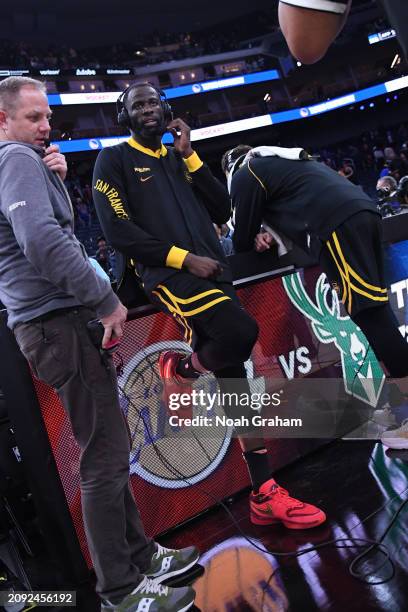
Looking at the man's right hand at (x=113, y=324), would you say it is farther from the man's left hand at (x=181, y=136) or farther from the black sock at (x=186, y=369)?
the man's left hand at (x=181, y=136)

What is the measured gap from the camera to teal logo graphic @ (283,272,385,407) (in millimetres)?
2949

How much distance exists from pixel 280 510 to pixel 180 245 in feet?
3.68

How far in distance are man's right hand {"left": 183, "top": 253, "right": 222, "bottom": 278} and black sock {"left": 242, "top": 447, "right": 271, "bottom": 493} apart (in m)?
0.80

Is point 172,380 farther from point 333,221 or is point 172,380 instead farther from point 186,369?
point 333,221

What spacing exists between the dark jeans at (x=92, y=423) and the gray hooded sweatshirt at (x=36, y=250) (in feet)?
0.24

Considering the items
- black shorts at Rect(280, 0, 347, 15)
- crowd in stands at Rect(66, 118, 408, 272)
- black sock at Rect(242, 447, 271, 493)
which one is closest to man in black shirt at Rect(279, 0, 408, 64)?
black shorts at Rect(280, 0, 347, 15)

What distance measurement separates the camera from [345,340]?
10.00ft

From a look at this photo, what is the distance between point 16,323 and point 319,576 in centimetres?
127

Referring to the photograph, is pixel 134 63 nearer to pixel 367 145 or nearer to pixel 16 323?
pixel 367 145

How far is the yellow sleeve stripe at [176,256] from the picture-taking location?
2.05 meters

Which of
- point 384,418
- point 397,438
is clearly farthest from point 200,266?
point 384,418

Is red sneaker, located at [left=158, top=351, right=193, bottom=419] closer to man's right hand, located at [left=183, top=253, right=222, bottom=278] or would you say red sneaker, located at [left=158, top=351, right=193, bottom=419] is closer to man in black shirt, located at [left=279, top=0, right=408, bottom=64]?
man's right hand, located at [left=183, top=253, right=222, bottom=278]

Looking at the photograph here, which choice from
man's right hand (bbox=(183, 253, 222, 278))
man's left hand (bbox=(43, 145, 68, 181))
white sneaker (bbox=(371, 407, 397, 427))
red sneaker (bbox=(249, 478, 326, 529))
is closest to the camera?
man's left hand (bbox=(43, 145, 68, 181))

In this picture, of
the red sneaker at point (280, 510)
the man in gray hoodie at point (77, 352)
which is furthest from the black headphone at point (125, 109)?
the red sneaker at point (280, 510)
